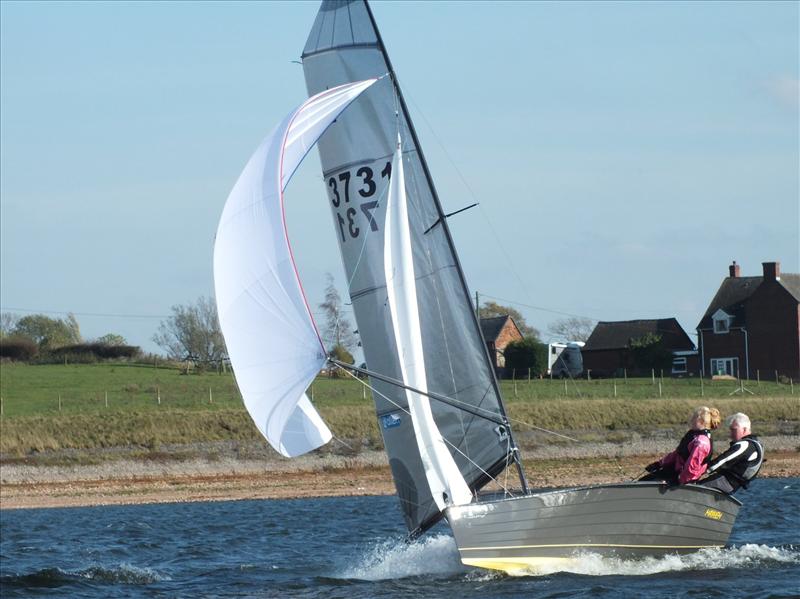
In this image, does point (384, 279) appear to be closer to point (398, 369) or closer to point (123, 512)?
point (398, 369)

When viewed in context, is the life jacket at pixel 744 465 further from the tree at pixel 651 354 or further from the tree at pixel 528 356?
the tree at pixel 651 354

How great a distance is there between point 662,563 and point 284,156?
687 centimetres

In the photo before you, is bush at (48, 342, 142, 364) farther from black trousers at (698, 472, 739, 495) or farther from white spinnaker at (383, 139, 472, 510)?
black trousers at (698, 472, 739, 495)

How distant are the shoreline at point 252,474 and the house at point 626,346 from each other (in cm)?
2386

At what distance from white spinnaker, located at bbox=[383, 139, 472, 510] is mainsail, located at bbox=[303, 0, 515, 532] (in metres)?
0.06

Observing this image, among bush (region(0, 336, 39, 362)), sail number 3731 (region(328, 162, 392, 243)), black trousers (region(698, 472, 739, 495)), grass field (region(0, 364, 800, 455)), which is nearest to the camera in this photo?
black trousers (region(698, 472, 739, 495))

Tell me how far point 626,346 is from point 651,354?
2.54 meters

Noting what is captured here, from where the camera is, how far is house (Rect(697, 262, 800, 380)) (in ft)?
201

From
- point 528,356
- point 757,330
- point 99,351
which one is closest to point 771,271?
point 757,330

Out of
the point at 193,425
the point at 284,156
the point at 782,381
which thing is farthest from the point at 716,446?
the point at 284,156

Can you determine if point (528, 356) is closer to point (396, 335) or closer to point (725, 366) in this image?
point (725, 366)

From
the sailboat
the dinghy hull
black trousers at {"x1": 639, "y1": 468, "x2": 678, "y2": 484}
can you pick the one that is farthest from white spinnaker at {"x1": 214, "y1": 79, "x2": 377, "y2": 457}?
black trousers at {"x1": 639, "y1": 468, "x2": 678, "y2": 484}

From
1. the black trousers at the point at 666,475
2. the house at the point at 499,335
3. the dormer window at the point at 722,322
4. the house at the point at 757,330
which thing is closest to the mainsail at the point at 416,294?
the black trousers at the point at 666,475

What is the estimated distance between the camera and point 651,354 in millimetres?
65500
